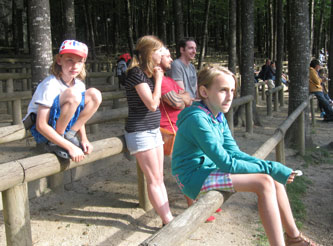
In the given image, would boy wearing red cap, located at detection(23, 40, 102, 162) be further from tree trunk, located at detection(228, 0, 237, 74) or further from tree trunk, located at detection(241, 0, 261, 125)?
tree trunk, located at detection(228, 0, 237, 74)

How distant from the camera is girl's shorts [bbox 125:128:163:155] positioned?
3.18 metres

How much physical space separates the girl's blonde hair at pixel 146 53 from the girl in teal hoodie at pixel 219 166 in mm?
596

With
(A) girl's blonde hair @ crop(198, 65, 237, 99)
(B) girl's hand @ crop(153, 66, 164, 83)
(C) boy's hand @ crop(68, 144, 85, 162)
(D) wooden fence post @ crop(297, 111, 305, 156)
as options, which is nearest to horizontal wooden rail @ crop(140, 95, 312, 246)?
(A) girl's blonde hair @ crop(198, 65, 237, 99)

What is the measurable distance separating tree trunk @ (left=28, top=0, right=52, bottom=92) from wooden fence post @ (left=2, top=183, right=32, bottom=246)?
2.98 meters

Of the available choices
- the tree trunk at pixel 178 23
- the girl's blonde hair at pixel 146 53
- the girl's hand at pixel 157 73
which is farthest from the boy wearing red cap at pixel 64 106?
the tree trunk at pixel 178 23

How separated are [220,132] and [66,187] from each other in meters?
2.40

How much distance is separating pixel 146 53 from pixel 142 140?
2.23 feet

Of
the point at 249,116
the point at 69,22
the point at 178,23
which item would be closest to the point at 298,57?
the point at 249,116

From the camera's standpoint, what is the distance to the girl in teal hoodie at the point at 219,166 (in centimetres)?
233

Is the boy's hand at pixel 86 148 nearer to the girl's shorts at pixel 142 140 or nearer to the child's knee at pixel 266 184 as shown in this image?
the girl's shorts at pixel 142 140

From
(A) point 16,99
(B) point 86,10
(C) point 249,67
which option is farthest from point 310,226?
(B) point 86,10

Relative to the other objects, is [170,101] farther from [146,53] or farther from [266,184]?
[266,184]

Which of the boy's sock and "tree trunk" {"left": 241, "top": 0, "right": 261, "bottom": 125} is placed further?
"tree trunk" {"left": 241, "top": 0, "right": 261, "bottom": 125}

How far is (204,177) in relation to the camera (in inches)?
97.6
